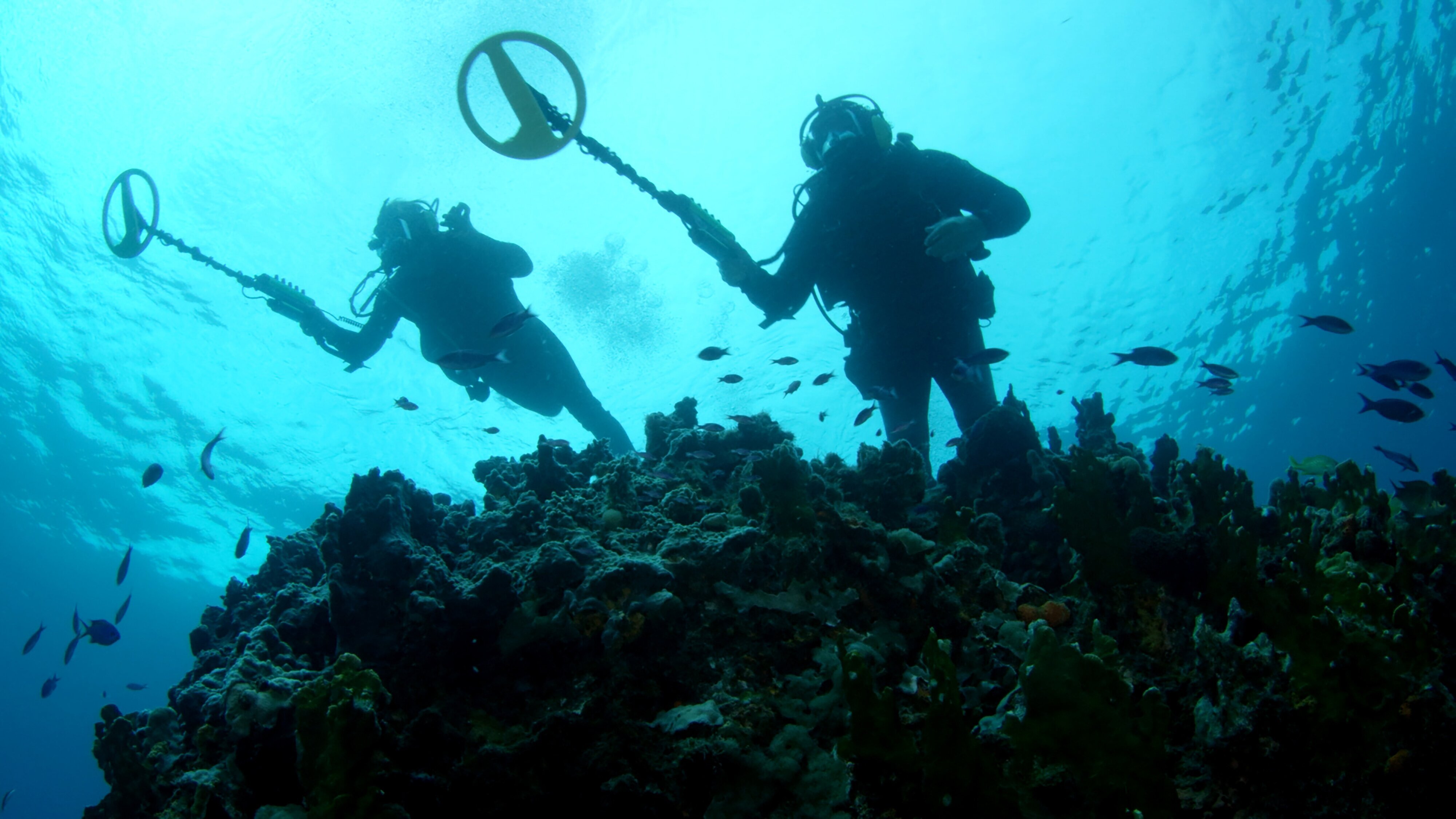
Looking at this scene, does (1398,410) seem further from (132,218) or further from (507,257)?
(132,218)

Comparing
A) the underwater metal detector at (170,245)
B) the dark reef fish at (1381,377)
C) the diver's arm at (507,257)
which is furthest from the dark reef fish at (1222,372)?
the underwater metal detector at (170,245)

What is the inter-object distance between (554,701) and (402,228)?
832 cm

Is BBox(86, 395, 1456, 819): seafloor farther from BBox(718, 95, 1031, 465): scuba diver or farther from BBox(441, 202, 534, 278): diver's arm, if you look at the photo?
BBox(441, 202, 534, 278): diver's arm

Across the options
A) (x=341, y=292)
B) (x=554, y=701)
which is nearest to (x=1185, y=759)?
(x=554, y=701)

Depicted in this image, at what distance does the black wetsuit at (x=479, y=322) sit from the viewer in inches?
333

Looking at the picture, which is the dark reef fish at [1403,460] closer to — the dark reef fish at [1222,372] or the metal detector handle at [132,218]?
the dark reef fish at [1222,372]

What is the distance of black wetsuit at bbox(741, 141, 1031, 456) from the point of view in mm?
5961

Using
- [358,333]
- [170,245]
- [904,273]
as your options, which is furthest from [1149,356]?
[170,245]

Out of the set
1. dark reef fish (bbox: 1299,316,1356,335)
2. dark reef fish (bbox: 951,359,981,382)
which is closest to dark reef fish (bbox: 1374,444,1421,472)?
dark reef fish (bbox: 1299,316,1356,335)

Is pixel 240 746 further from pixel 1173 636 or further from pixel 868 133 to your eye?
pixel 868 133

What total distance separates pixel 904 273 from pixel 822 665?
15.3 feet

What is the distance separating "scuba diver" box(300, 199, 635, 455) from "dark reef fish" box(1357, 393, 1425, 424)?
29.1 ft

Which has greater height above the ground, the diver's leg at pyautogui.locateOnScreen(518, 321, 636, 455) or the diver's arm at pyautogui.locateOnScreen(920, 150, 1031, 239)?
the diver's leg at pyautogui.locateOnScreen(518, 321, 636, 455)

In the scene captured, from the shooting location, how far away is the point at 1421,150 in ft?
67.7
